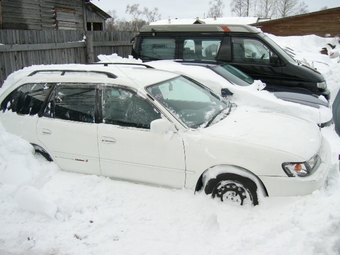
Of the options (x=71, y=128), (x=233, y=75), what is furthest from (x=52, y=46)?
(x=71, y=128)

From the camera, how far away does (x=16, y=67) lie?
793cm

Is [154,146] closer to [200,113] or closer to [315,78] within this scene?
[200,113]

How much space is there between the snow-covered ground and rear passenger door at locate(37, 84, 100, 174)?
0.23m

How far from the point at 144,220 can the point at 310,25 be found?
25.4m

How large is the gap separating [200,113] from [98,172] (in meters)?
1.49

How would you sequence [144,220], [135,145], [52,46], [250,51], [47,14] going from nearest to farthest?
[144,220]
[135,145]
[250,51]
[52,46]
[47,14]

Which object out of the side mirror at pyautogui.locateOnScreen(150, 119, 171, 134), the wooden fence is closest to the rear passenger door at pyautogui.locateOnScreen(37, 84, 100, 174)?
the side mirror at pyautogui.locateOnScreen(150, 119, 171, 134)

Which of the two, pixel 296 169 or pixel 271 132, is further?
pixel 271 132

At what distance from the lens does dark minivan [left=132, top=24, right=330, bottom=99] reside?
23.2 ft

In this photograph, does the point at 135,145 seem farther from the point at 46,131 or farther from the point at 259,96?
the point at 259,96

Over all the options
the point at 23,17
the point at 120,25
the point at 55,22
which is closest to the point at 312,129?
the point at 23,17

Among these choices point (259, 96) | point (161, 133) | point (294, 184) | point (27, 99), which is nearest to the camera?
point (294, 184)

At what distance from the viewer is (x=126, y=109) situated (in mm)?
3729

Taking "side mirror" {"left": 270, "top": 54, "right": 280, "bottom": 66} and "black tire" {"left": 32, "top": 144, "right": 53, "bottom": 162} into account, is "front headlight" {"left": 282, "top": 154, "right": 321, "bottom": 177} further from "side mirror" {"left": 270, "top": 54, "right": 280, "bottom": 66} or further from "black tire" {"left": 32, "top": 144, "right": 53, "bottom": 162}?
"side mirror" {"left": 270, "top": 54, "right": 280, "bottom": 66}
